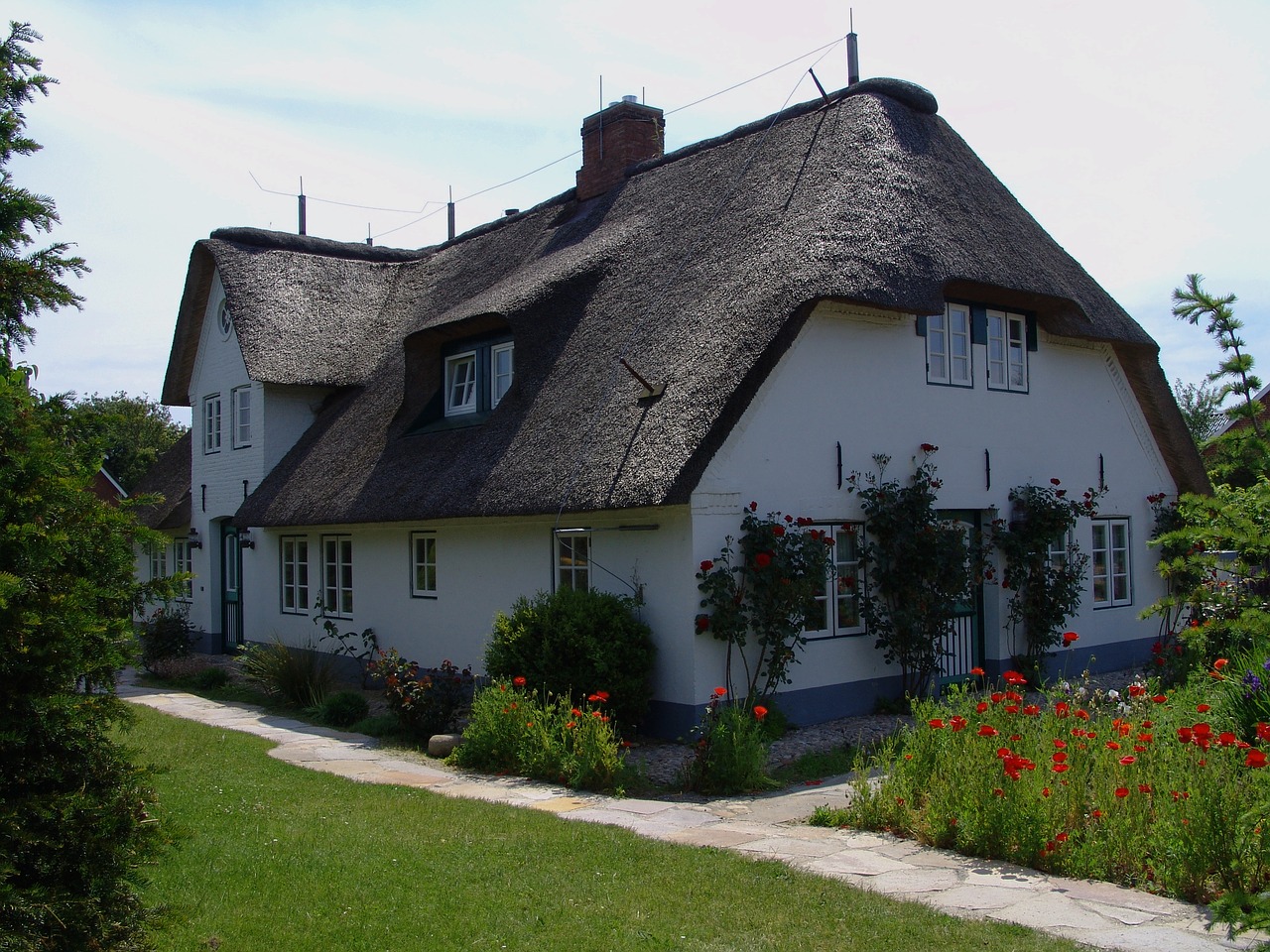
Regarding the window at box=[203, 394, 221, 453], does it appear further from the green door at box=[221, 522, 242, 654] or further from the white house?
the green door at box=[221, 522, 242, 654]

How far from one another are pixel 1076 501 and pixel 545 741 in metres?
8.30

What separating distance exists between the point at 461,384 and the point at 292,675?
4.47 meters

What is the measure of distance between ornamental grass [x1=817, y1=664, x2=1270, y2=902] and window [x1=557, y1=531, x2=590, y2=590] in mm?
4503

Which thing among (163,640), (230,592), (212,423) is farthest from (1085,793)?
(212,423)

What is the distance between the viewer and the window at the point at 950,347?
13008 mm

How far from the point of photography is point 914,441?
1263cm

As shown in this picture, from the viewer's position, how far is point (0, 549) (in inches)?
164

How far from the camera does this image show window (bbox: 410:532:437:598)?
14563 millimetres

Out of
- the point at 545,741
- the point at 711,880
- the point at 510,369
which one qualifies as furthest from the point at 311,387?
the point at 711,880

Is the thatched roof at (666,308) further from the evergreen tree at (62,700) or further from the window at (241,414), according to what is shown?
the evergreen tree at (62,700)

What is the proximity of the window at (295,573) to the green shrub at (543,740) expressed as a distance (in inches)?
308

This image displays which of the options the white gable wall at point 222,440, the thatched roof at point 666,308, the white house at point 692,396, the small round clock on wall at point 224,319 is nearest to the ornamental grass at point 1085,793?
the white house at point 692,396

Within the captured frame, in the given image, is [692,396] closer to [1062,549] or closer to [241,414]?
[1062,549]

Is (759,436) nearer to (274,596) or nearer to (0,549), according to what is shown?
(0,549)
